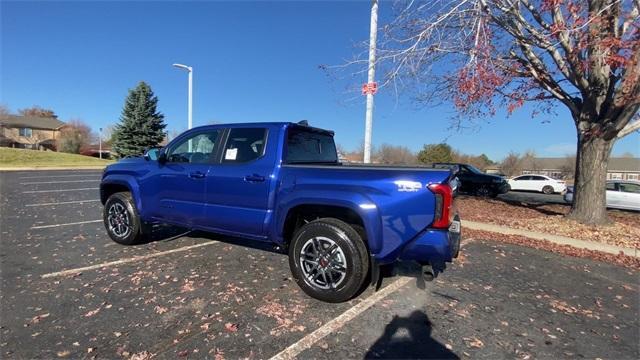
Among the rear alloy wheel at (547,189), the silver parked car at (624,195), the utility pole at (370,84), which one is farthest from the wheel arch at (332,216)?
the rear alloy wheel at (547,189)

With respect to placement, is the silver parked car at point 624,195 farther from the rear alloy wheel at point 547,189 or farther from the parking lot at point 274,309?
the rear alloy wheel at point 547,189

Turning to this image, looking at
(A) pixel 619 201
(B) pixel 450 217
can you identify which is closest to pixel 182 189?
(B) pixel 450 217

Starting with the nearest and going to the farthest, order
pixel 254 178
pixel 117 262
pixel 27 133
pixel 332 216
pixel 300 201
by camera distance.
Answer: pixel 300 201 → pixel 332 216 → pixel 254 178 → pixel 117 262 → pixel 27 133

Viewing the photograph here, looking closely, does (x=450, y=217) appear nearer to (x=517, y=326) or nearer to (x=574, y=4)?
(x=517, y=326)

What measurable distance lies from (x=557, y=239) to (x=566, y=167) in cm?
6109

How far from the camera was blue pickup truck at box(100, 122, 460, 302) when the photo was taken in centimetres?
357

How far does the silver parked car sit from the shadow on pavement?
49.7 feet

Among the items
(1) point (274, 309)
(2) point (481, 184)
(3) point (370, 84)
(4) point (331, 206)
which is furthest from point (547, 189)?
(1) point (274, 309)

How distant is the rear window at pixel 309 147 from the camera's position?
4.65m

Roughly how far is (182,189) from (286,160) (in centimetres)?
168

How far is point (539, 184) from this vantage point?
2839 centimetres

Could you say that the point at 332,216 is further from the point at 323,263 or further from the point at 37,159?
the point at 37,159

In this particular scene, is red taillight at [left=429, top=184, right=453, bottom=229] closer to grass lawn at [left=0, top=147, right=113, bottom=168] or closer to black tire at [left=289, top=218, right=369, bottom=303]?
black tire at [left=289, top=218, right=369, bottom=303]

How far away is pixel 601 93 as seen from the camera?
27.4ft
